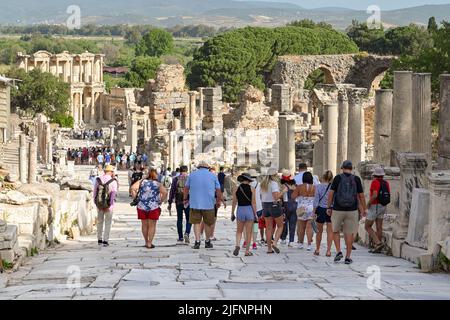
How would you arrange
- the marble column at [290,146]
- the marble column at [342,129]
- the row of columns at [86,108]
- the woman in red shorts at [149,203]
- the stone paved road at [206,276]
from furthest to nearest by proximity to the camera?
the row of columns at [86,108], the marble column at [290,146], the marble column at [342,129], the woman in red shorts at [149,203], the stone paved road at [206,276]

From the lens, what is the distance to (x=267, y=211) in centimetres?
1608

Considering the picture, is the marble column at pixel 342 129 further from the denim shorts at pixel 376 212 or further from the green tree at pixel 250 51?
the green tree at pixel 250 51

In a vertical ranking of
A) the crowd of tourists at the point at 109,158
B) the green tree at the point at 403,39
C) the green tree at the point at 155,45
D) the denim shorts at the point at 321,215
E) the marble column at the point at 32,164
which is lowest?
the crowd of tourists at the point at 109,158

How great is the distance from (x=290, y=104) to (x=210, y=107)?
729 centimetres

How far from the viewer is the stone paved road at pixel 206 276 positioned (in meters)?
10.5

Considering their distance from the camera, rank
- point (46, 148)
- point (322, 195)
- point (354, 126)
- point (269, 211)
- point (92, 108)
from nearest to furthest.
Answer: point (322, 195) → point (269, 211) → point (354, 126) → point (46, 148) → point (92, 108)

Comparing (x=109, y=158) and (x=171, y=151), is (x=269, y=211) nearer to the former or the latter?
A: (x=171, y=151)

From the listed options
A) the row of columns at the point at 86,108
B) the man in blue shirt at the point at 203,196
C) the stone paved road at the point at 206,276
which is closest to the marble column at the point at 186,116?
the stone paved road at the point at 206,276

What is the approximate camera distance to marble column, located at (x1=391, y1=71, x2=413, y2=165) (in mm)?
20469

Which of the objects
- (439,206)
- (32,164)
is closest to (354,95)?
(32,164)

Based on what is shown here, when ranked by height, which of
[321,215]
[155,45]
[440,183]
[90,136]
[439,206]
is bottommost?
[90,136]

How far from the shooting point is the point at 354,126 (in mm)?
26266

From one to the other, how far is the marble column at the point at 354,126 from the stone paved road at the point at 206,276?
8988mm

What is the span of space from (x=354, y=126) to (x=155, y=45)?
159236 millimetres
